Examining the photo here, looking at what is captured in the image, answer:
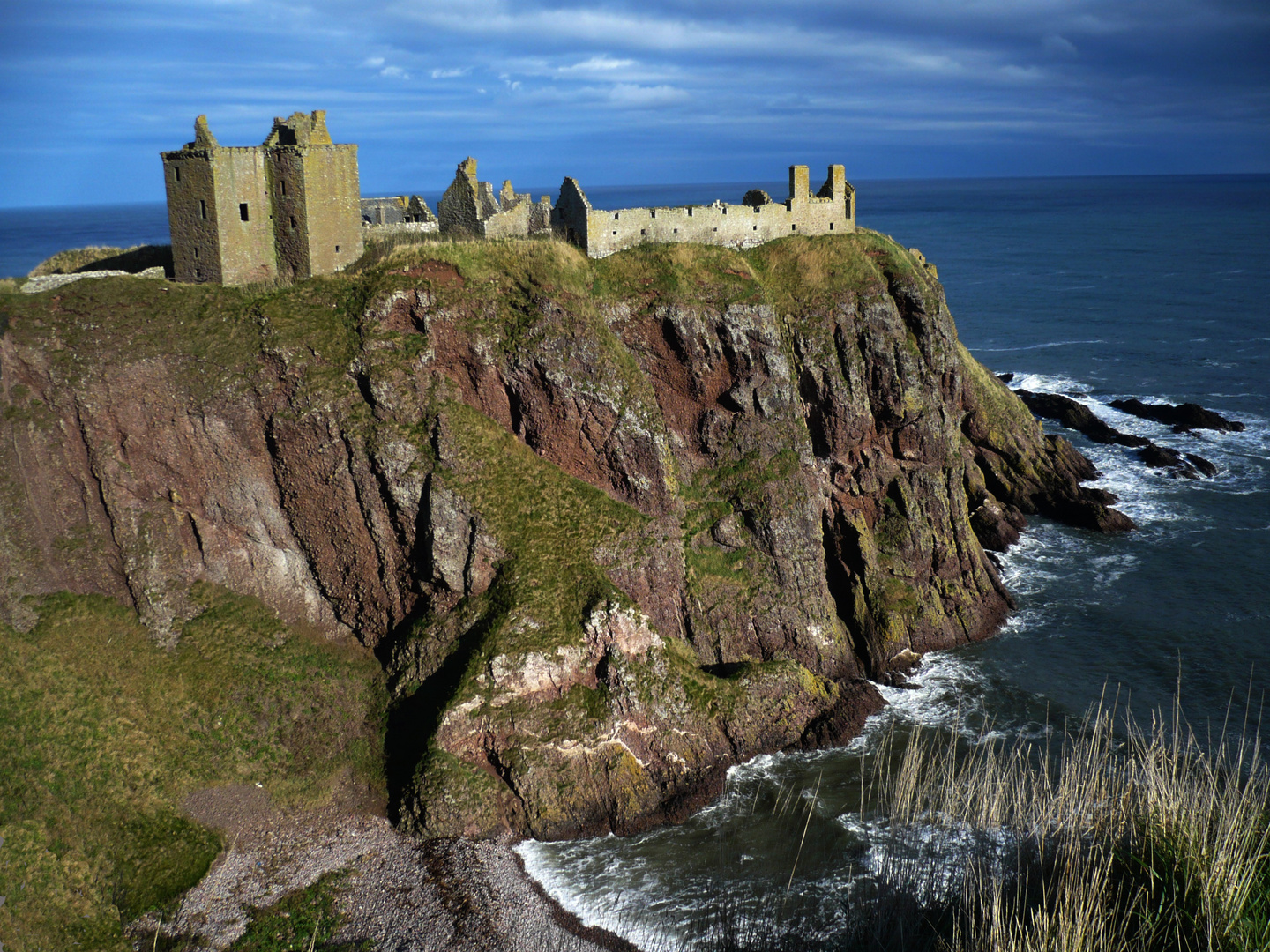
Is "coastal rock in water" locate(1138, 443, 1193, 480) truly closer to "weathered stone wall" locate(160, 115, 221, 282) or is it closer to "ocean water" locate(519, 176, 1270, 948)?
"ocean water" locate(519, 176, 1270, 948)

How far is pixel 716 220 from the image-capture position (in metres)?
55.1

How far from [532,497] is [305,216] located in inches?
731

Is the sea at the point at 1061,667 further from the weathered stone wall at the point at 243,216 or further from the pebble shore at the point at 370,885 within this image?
the weathered stone wall at the point at 243,216

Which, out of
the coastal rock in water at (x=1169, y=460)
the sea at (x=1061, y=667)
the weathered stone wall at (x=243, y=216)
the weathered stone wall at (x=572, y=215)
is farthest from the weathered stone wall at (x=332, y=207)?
the coastal rock in water at (x=1169, y=460)

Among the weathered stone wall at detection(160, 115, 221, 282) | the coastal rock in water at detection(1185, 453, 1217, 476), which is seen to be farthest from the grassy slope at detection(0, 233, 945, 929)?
the coastal rock in water at detection(1185, 453, 1217, 476)

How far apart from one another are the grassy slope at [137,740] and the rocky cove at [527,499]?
1.21 m

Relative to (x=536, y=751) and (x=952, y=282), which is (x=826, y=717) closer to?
(x=536, y=751)

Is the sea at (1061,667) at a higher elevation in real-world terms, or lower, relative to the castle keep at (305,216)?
lower

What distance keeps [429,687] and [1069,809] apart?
24783mm

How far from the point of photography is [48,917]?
99.5 ft

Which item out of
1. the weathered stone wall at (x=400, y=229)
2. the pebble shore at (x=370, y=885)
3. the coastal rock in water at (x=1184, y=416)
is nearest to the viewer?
the pebble shore at (x=370, y=885)

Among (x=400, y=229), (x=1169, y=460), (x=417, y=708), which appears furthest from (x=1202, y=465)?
(x=417, y=708)

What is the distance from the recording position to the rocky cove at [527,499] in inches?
1542

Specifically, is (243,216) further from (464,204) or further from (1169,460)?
(1169,460)
